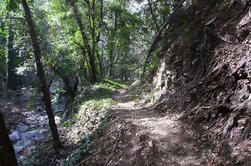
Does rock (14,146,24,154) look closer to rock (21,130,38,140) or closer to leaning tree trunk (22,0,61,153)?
rock (21,130,38,140)

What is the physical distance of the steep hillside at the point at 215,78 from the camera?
2.96 m

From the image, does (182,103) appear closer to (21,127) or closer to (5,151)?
(5,151)

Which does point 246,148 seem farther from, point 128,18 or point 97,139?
point 128,18

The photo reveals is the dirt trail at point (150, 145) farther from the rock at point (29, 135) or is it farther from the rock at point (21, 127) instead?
the rock at point (21, 127)

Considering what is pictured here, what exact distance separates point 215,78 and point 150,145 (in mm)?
2450

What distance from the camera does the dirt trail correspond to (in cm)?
332

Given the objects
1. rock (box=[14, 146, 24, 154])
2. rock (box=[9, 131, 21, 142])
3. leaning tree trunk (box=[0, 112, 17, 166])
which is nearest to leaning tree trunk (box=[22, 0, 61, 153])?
leaning tree trunk (box=[0, 112, 17, 166])

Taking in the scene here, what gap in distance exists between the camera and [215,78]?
4.25 metres

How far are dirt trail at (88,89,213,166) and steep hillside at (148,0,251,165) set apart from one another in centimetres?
31

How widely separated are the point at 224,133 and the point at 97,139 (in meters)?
4.21

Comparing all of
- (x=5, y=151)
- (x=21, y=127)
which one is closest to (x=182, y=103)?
(x=5, y=151)

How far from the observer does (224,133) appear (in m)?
3.10

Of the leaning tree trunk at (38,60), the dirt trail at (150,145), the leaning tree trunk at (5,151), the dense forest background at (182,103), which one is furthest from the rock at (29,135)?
the dirt trail at (150,145)

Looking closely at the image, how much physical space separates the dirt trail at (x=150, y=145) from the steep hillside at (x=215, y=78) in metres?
0.31
